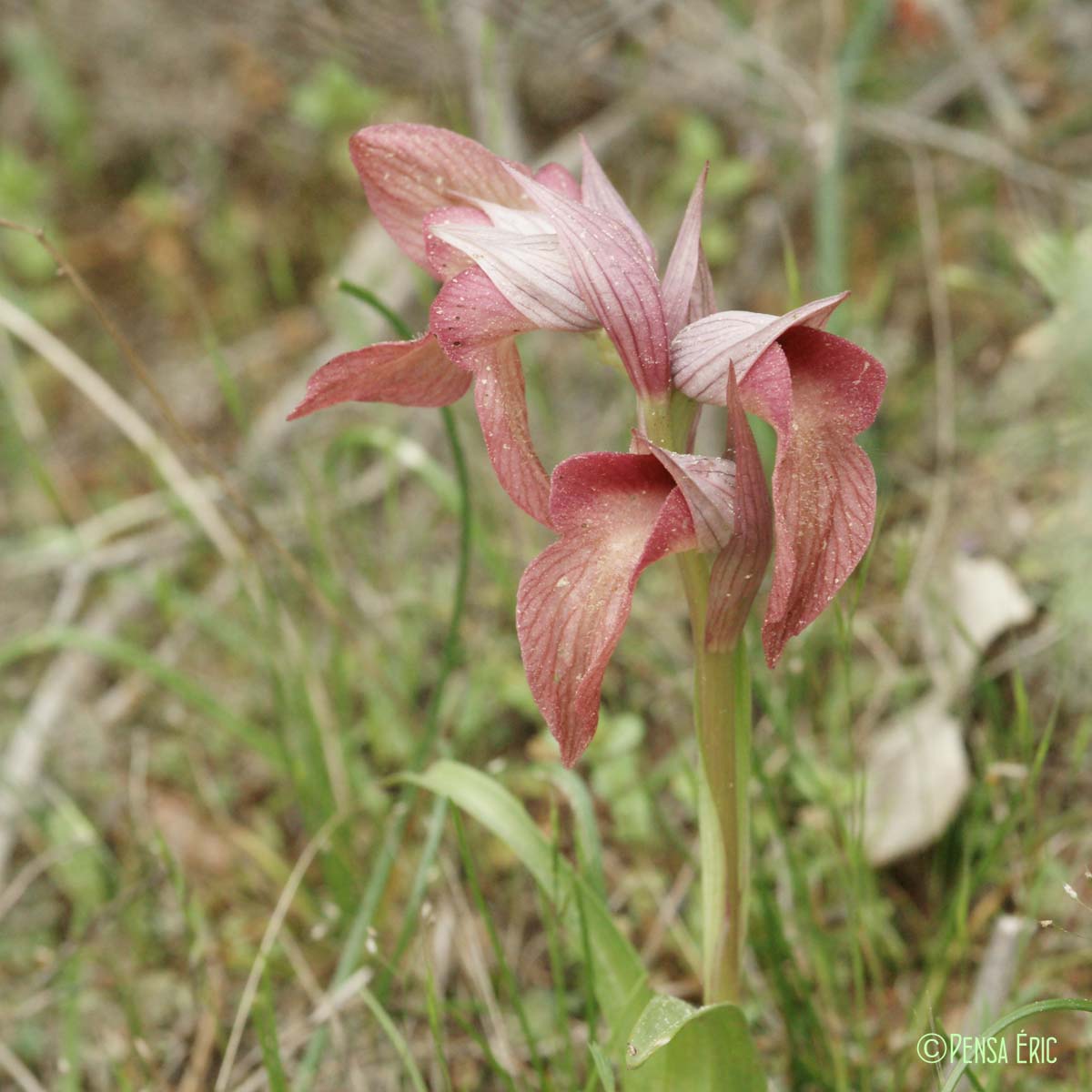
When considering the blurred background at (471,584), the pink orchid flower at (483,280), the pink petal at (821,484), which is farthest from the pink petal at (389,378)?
the blurred background at (471,584)

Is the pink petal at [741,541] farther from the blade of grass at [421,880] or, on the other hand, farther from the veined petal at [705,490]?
the blade of grass at [421,880]

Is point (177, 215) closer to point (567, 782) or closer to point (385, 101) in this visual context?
point (385, 101)

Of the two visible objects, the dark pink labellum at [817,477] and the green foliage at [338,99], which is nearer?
the dark pink labellum at [817,477]

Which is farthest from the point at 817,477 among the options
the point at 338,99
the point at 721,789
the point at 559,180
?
the point at 338,99

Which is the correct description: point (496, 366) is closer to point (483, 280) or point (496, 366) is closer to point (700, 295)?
point (483, 280)

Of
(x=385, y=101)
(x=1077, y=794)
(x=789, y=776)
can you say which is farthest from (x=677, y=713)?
(x=385, y=101)

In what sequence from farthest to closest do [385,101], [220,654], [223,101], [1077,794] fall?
[223,101] < [385,101] < [220,654] < [1077,794]

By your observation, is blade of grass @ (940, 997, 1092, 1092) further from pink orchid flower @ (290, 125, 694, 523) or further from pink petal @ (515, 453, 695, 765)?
pink orchid flower @ (290, 125, 694, 523)
